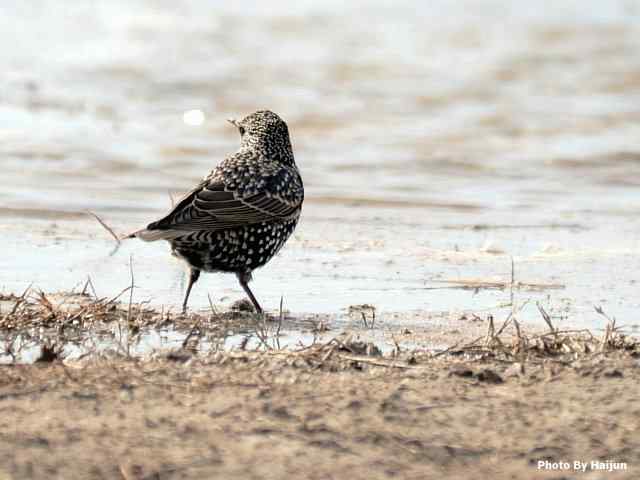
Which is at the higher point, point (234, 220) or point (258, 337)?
point (234, 220)

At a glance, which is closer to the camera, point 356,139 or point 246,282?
point 246,282

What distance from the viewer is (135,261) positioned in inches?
333

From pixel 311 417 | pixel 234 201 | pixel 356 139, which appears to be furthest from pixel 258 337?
pixel 356 139

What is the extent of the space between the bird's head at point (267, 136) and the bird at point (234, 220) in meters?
0.17

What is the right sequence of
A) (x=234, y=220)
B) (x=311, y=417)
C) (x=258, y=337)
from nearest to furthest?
1. (x=311, y=417)
2. (x=258, y=337)
3. (x=234, y=220)

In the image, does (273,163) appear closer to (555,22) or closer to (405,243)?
(405,243)

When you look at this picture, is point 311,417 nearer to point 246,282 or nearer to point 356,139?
point 246,282

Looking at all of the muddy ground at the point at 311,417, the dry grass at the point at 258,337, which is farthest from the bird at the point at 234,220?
the muddy ground at the point at 311,417

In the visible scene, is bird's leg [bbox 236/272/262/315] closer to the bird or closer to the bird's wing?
the bird

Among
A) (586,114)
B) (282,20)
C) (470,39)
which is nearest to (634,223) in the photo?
(586,114)

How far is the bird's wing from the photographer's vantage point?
7035mm

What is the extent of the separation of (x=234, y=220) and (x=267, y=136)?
103 cm

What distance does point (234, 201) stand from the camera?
7.34 metres

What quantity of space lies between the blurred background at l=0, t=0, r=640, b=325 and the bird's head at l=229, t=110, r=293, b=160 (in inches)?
29.6
